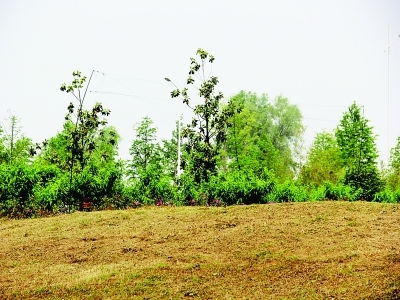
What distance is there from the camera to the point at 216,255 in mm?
6863

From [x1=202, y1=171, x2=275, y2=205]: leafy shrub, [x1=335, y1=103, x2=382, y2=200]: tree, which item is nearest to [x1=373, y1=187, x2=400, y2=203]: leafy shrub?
[x1=202, y1=171, x2=275, y2=205]: leafy shrub

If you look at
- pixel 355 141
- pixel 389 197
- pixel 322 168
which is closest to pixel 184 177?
pixel 389 197

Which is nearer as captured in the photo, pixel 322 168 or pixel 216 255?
pixel 216 255

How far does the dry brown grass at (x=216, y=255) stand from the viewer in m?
5.59

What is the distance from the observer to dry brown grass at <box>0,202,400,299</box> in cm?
559

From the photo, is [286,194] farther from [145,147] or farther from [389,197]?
[145,147]

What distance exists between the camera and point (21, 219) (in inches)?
462

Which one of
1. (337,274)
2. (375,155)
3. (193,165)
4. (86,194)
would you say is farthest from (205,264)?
(375,155)

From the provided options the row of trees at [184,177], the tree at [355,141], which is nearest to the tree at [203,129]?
the row of trees at [184,177]

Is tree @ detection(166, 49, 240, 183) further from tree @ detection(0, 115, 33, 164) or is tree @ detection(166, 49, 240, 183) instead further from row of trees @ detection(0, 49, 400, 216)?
tree @ detection(0, 115, 33, 164)

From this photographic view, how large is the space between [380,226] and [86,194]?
7.79 m

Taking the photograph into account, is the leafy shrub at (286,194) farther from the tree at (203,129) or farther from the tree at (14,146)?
the tree at (14,146)

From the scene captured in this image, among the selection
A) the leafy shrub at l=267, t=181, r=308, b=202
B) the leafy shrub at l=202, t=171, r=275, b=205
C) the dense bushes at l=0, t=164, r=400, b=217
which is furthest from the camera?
the dense bushes at l=0, t=164, r=400, b=217

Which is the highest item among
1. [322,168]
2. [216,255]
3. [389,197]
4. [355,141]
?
[355,141]
